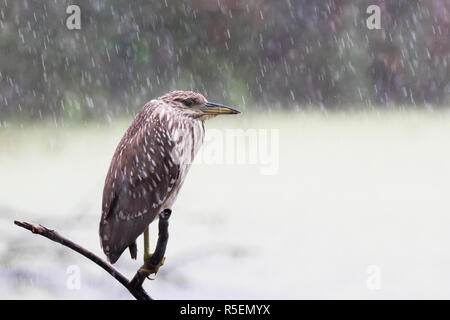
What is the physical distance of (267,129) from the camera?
220cm

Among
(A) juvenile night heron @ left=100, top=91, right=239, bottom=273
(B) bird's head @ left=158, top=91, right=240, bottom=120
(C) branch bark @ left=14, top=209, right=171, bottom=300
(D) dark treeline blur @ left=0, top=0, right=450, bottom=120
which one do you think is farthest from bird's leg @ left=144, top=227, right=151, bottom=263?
(D) dark treeline blur @ left=0, top=0, right=450, bottom=120

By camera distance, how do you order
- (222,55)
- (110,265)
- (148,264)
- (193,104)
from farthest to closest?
(222,55), (193,104), (148,264), (110,265)

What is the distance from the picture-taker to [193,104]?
1.57 m

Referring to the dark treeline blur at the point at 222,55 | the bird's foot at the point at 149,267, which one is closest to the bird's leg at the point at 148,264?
the bird's foot at the point at 149,267

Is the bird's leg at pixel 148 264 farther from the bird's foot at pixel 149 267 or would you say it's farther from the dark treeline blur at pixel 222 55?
the dark treeline blur at pixel 222 55

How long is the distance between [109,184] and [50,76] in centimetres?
87

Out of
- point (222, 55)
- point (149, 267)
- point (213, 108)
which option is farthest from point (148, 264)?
point (222, 55)

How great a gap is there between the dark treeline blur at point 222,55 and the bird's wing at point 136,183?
0.69 meters

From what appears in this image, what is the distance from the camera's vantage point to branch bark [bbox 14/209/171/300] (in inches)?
50.7

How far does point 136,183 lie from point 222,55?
0.90 m

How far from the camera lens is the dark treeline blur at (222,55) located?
226 cm

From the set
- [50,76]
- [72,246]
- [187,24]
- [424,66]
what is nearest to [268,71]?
[187,24]

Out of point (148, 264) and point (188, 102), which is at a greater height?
point (188, 102)

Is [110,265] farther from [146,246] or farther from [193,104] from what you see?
[193,104]
